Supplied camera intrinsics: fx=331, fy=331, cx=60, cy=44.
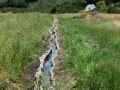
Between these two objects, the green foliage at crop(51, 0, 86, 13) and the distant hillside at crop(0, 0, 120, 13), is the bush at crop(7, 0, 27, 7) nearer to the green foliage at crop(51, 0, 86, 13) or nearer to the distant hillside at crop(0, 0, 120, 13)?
the distant hillside at crop(0, 0, 120, 13)

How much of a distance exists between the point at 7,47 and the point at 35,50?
4.64 m

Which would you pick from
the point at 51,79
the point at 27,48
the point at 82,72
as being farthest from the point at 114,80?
the point at 27,48

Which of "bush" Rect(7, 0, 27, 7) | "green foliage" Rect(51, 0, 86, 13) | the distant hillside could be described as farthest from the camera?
"bush" Rect(7, 0, 27, 7)

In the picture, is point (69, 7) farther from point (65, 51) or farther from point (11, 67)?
point (11, 67)

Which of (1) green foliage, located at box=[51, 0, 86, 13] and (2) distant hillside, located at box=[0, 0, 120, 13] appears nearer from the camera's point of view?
(1) green foliage, located at box=[51, 0, 86, 13]

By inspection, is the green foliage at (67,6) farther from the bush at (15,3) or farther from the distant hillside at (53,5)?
the bush at (15,3)

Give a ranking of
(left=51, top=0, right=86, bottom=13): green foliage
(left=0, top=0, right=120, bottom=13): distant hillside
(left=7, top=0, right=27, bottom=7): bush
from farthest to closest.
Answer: (left=7, top=0, right=27, bottom=7): bush
(left=0, top=0, right=120, bottom=13): distant hillside
(left=51, top=0, right=86, bottom=13): green foliage

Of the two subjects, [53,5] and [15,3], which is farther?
[15,3]

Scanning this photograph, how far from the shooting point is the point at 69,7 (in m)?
82.3

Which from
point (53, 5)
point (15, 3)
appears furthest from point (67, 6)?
point (15, 3)

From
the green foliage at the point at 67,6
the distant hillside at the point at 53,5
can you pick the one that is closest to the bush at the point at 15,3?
the distant hillside at the point at 53,5

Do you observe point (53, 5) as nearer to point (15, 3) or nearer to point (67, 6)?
point (67, 6)

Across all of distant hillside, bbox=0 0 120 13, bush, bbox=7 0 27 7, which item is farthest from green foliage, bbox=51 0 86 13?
A: bush, bbox=7 0 27 7

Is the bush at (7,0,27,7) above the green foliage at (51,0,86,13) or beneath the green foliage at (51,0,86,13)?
beneath
